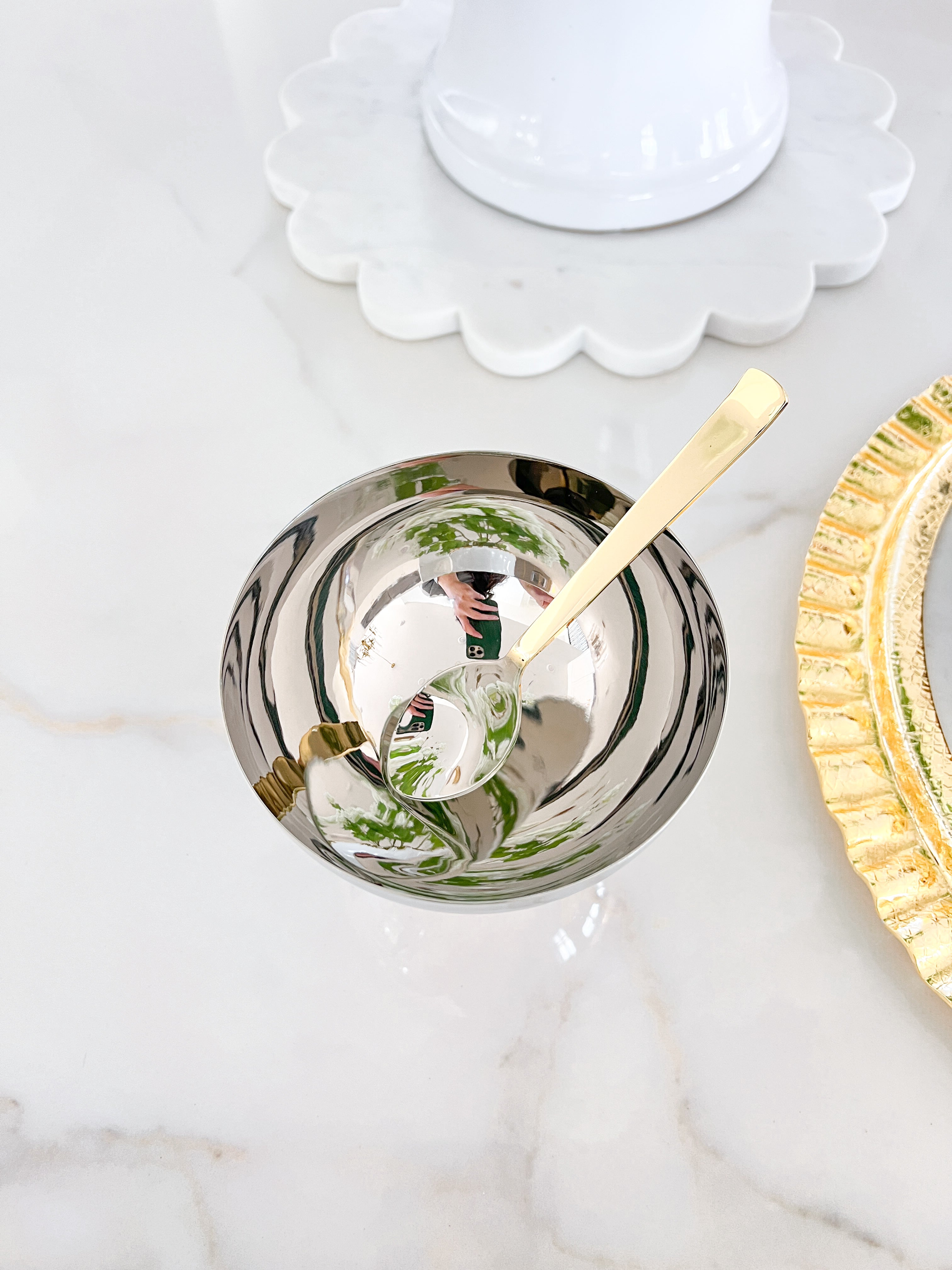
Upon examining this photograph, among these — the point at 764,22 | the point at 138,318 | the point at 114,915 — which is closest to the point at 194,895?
the point at 114,915

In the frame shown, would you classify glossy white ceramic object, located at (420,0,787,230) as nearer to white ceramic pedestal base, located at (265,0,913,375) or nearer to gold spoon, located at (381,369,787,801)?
white ceramic pedestal base, located at (265,0,913,375)

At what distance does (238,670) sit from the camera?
0.25 metres

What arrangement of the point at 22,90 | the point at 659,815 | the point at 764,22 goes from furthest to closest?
the point at 22,90 < the point at 764,22 < the point at 659,815

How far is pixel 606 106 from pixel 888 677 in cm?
22

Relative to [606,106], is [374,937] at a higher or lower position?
lower

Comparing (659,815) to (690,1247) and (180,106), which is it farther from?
(180,106)

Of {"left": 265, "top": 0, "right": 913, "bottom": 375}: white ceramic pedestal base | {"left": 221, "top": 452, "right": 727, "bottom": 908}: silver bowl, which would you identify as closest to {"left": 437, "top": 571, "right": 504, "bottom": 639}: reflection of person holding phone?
{"left": 221, "top": 452, "right": 727, "bottom": 908}: silver bowl

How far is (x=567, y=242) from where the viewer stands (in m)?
0.38

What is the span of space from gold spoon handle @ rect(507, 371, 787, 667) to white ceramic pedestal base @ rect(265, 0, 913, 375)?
0.12m

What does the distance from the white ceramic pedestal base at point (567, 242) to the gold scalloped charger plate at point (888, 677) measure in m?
0.08

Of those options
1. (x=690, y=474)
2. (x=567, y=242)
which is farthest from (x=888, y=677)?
(x=567, y=242)

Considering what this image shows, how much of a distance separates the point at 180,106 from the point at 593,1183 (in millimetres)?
459

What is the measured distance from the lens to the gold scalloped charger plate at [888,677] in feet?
0.83

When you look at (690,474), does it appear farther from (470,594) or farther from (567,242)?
(567,242)
